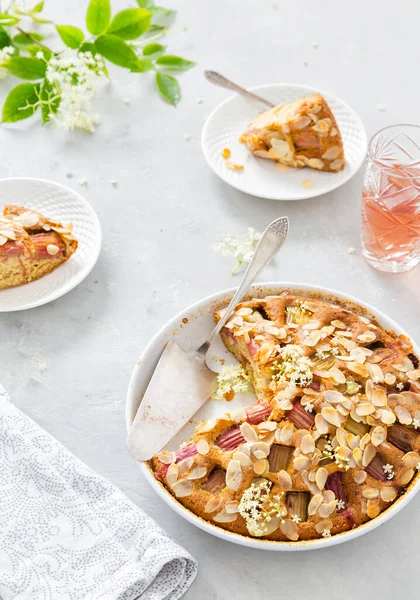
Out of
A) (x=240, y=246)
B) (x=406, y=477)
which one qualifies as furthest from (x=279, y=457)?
(x=240, y=246)

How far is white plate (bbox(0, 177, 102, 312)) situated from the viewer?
1983 millimetres

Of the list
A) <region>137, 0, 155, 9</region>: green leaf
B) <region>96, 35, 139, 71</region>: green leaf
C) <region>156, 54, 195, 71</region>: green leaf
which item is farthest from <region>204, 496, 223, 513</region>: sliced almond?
<region>137, 0, 155, 9</region>: green leaf

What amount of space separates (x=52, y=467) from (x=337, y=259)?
3.26ft

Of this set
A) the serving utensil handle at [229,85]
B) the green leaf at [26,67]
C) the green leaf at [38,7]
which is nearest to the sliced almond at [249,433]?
the serving utensil handle at [229,85]

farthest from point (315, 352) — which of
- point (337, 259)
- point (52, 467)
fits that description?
point (52, 467)

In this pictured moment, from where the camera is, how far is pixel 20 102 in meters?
2.41

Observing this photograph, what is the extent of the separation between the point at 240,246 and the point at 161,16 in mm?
1112

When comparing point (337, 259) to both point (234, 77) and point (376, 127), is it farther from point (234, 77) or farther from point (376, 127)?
point (234, 77)

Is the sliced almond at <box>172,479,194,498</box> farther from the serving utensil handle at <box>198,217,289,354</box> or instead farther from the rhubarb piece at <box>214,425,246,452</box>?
the serving utensil handle at <box>198,217,289,354</box>

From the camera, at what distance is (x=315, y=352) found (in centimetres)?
171

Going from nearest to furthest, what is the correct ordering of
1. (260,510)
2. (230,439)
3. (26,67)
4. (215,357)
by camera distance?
(260,510), (230,439), (215,357), (26,67)

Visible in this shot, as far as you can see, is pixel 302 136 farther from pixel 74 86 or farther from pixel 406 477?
pixel 406 477

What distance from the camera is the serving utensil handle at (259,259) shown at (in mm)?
1840

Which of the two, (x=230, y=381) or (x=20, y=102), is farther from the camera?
(x=20, y=102)
